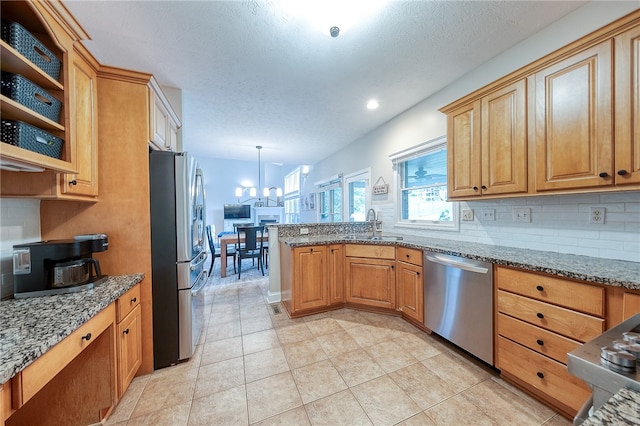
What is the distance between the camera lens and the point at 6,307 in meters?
1.19

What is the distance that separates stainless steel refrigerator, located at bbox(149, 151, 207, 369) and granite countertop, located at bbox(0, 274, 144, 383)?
0.37 metres

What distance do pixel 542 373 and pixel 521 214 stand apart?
1.22m

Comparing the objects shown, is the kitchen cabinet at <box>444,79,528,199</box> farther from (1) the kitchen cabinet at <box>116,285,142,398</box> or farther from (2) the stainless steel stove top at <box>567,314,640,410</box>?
(1) the kitchen cabinet at <box>116,285,142,398</box>

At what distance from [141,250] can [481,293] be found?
2.65m

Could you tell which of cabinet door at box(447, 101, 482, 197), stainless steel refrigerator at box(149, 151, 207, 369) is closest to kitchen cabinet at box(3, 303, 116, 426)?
stainless steel refrigerator at box(149, 151, 207, 369)

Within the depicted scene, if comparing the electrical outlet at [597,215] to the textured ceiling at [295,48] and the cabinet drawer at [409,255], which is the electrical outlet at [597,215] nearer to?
the cabinet drawer at [409,255]

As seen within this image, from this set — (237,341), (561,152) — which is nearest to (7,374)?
(237,341)

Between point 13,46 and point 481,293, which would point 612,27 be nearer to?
point 481,293

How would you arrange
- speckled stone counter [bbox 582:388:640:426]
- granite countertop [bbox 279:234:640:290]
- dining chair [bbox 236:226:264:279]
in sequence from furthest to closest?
dining chair [bbox 236:226:264:279], granite countertop [bbox 279:234:640:290], speckled stone counter [bbox 582:388:640:426]

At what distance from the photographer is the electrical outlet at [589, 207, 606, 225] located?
164 cm

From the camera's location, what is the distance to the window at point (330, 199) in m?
5.42

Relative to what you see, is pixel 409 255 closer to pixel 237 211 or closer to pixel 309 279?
pixel 309 279

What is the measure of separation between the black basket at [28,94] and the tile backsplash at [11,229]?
2.06 ft

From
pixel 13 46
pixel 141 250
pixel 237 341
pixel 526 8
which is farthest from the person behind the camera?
pixel 237 341
